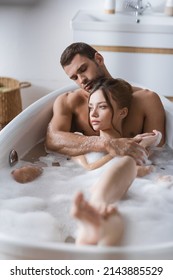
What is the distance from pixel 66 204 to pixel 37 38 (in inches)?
67.5

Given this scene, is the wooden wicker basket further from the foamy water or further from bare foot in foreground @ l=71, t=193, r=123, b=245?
bare foot in foreground @ l=71, t=193, r=123, b=245

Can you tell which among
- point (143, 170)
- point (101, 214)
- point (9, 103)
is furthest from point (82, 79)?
point (9, 103)

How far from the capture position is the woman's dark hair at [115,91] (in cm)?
158

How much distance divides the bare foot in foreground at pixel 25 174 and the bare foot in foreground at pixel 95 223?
51 cm

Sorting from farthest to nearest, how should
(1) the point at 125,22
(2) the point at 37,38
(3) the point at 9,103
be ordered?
(2) the point at 37,38, (3) the point at 9,103, (1) the point at 125,22

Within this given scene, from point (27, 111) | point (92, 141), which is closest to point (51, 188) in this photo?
point (92, 141)

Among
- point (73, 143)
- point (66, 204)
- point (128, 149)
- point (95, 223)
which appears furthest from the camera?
point (73, 143)

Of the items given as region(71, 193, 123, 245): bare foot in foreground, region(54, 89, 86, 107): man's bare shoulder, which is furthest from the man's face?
region(71, 193, 123, 245): bare foot in foreground

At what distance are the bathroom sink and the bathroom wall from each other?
0.16 m

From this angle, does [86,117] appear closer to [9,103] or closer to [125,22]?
[125,22]

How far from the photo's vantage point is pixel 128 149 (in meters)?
1.57

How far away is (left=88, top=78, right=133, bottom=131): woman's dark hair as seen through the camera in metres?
1.58

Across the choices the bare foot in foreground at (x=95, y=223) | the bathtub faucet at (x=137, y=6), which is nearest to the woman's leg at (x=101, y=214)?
the bare foot in foreground at (x=95, y=223)

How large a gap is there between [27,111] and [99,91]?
17.2 inches
